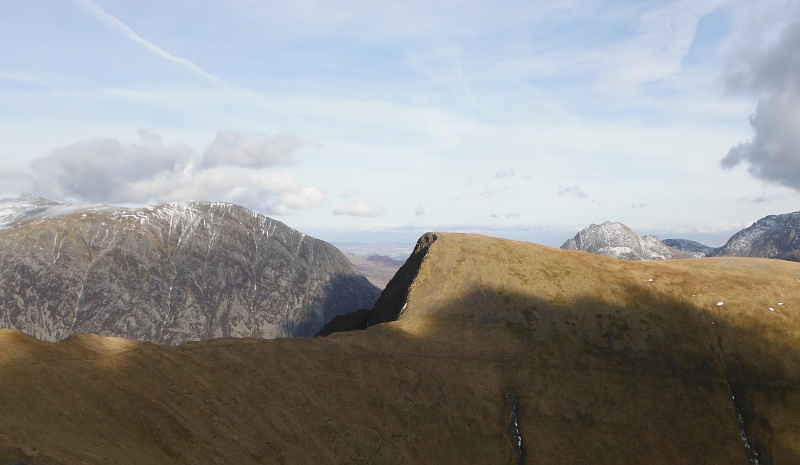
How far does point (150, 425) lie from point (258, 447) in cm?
1247

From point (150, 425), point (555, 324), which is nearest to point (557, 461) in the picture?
point (555, 324)

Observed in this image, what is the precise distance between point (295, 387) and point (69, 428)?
32.7 metres

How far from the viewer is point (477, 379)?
9294 centimetres

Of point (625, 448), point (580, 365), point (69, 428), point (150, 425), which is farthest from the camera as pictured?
point (580, 365)

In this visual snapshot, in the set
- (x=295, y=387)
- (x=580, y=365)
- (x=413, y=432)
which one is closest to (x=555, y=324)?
(x=580, y=365)

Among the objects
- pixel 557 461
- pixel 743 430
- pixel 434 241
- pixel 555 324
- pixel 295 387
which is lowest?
pixel 557 461

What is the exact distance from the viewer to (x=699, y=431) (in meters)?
88.1

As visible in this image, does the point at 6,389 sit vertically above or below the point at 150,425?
above

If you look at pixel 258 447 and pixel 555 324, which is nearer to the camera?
pixel 258 447

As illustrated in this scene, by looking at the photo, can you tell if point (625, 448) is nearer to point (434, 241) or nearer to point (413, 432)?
point (413, 432)

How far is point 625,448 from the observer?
85562mm

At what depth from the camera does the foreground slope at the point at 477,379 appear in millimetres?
53875

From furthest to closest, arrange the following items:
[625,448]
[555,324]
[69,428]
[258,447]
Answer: [555,324] < [625,448] < [258,447] < [69,428]

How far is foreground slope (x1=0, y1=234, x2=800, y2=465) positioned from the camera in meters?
53.9
